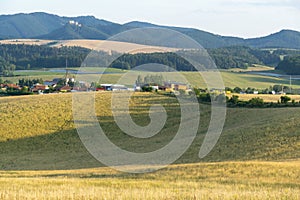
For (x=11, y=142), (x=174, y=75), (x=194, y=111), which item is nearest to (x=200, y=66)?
(x=174, y=75)

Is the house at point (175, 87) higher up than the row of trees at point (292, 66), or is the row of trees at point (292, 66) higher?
the row of trees at point (292, 66)

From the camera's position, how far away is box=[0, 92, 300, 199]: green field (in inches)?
699

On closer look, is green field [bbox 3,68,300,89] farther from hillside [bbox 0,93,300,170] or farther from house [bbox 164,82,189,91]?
hillside [bbox 0,93,300,170]

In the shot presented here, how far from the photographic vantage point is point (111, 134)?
57.3 meters

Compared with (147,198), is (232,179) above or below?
below

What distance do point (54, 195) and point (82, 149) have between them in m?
34.6

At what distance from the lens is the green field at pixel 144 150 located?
699 inches

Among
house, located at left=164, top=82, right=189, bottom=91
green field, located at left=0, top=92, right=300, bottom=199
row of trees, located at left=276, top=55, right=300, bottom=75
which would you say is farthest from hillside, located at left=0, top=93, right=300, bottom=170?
row of trees, located at left=276, top=55, right=300, bottom=75

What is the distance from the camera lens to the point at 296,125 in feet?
144

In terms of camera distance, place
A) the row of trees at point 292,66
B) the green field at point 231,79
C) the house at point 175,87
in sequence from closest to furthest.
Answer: the house at point 175,87 → the green field at point 231,79 → the row of trees at point 292,66

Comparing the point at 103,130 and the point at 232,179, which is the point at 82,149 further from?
the point at 232,179

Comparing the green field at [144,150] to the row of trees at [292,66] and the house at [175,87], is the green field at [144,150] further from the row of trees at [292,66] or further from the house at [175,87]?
the row of trees at [292,66]

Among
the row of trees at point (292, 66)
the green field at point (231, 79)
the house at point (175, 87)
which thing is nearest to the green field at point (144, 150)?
the house at point (175, 87)

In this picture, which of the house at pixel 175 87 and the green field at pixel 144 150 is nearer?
the green field at pixel 144 150
